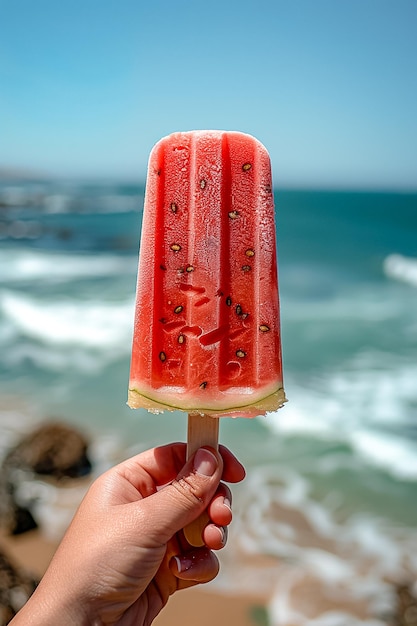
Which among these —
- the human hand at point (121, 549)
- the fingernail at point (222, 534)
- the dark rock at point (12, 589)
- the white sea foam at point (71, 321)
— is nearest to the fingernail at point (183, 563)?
the human hand at point (121, 549)

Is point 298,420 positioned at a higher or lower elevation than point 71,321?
lower

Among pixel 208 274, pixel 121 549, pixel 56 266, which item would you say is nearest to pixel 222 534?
pixel 121 549

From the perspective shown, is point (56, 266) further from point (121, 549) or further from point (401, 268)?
point (121, 549)

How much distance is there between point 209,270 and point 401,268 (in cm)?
2413

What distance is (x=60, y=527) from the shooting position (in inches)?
235

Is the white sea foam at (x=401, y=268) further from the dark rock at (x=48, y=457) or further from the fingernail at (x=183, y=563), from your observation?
the fingernail at (x=183, y=563)

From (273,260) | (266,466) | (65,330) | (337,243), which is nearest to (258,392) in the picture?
(273,260)

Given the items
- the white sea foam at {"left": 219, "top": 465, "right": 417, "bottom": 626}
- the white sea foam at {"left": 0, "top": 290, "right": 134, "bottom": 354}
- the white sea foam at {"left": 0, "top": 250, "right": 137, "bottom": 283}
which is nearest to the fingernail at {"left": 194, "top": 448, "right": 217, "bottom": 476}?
the white sea foam at {"left": 219, "top": 465, "right": 417, "bottom": 626}

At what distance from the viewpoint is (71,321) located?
13.6 metres

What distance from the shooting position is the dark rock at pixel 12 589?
14.0 ft

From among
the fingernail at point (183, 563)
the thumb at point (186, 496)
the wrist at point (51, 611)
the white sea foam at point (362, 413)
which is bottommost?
the wrist at point (51, 611)

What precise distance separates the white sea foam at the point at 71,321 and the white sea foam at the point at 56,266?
3147 mm

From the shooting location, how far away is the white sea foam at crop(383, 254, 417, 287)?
23.2m

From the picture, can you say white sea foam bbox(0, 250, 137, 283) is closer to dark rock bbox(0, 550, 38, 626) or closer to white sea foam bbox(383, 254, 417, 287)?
white sea foam bbox(383, 254, 417, 287)
